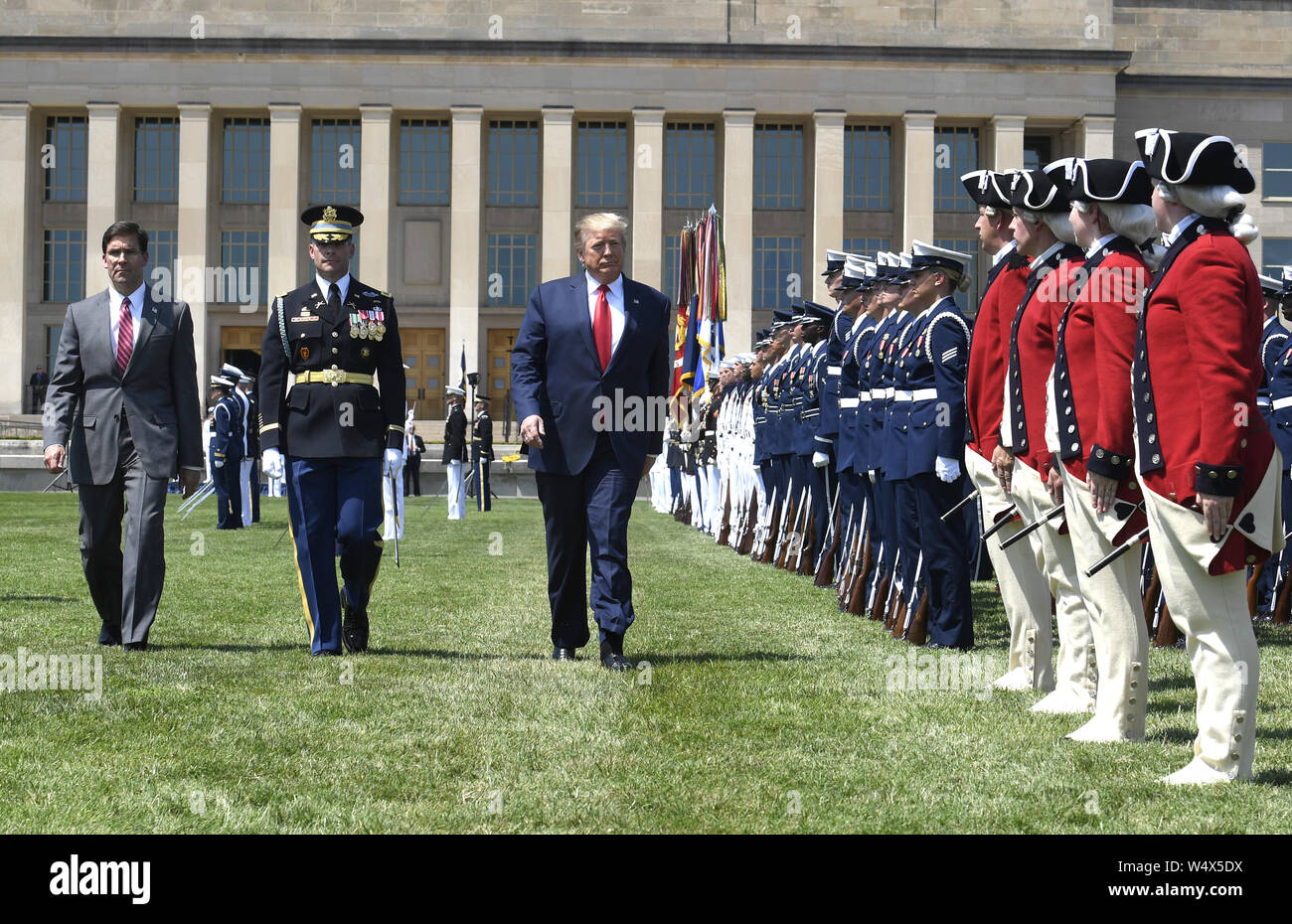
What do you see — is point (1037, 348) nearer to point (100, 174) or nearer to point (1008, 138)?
point (1008, 138)

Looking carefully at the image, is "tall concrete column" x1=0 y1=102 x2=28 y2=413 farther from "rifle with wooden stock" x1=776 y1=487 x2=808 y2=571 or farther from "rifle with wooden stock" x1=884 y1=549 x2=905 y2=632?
"rifle with wooden stock" x1=884 y1=549 x2=905 y2=632

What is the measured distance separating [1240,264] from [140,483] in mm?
6155

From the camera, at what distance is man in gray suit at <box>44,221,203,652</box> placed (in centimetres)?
936

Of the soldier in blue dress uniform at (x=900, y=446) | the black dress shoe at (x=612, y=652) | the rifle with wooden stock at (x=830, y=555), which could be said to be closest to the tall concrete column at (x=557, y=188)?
the rifle with wooden stock at (x=830, y=555)

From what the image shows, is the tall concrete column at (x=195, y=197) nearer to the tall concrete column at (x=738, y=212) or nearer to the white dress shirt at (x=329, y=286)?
the tall concrete column at (x=738, y=212)

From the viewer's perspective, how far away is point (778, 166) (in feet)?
200

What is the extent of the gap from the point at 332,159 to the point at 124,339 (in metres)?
52.2

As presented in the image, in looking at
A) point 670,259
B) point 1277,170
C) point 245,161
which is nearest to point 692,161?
point 670,259

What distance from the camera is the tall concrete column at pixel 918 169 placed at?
58.4m

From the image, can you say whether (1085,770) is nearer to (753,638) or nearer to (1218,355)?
(1218,355)

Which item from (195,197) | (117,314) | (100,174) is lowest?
(117,314)

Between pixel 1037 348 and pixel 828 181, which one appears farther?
pixel 828 181

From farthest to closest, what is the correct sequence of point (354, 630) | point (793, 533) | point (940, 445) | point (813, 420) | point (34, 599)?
point (793, 533)
point (813, 420)
point (34, 599)
point (940, 445)
point (354, 630)

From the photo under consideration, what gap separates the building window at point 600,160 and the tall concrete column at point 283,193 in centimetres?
1007
